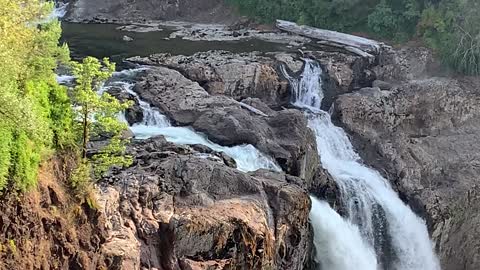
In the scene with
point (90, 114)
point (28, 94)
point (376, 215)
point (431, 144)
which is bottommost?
point (376, 215)

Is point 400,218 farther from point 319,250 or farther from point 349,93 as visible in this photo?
point 349,93

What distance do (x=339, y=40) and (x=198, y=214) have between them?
25.5 metres

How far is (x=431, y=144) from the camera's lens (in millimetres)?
27828

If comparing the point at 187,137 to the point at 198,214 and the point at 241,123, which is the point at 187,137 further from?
the point at 198,214

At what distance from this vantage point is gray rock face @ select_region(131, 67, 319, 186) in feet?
71.3

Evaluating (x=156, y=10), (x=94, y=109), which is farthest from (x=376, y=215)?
(x=156, y=10)

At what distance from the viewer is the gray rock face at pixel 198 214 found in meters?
14.6

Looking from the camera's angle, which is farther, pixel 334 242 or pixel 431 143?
pixel 431 143

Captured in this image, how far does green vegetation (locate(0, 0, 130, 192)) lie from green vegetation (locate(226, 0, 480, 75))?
2486cm

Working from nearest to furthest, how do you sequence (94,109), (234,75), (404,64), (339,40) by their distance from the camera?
(94,109), (234,75), (404,64), (339,40)

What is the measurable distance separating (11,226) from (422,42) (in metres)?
31.1

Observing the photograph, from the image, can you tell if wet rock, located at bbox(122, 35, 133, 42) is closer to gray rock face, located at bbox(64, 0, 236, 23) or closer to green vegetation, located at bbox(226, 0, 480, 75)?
gray rock face, located at bbox(64, 0, 236, 23)

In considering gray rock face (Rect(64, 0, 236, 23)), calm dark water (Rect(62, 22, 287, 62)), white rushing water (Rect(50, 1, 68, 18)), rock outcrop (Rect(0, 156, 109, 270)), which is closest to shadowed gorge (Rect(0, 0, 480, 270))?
rock outcrop (Rect(0, 156, 109, 270))

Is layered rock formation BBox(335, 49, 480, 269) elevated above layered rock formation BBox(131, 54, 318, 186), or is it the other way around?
layered rock formation BBox(131, 54, 318, 186)
